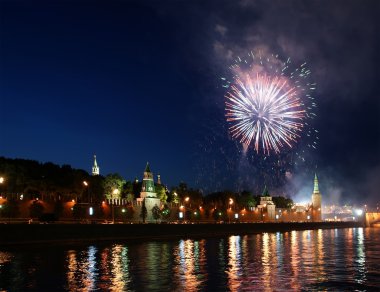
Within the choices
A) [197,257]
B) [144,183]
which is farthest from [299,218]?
[197,257]

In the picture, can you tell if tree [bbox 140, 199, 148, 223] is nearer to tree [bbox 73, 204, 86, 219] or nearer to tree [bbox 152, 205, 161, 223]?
tree [bbox 152, 205, 161, 223]

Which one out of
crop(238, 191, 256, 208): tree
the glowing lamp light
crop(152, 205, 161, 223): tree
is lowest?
the glowing lamp light

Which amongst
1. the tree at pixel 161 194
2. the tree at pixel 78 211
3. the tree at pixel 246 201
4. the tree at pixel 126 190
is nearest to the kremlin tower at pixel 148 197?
the tree at pixel 161 194

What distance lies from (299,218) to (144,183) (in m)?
76.4

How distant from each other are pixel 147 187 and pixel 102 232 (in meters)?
44.8

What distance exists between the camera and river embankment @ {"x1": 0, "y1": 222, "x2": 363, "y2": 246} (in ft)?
163

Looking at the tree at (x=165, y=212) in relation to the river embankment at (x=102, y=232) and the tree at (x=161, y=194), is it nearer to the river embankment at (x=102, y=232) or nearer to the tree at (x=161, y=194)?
the tree at (x=161, y=194)

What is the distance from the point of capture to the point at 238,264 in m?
33.2

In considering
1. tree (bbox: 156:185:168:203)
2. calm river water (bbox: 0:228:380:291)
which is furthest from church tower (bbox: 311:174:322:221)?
calm river water (bbox: 0:228:380:291)

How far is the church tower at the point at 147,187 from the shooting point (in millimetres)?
103938

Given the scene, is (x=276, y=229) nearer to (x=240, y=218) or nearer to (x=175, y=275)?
(x=240, y=218)

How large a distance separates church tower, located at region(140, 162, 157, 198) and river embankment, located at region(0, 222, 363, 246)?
66.1ft

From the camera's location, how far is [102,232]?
6091 centimetres

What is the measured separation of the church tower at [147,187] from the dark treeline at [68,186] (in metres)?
4.62
